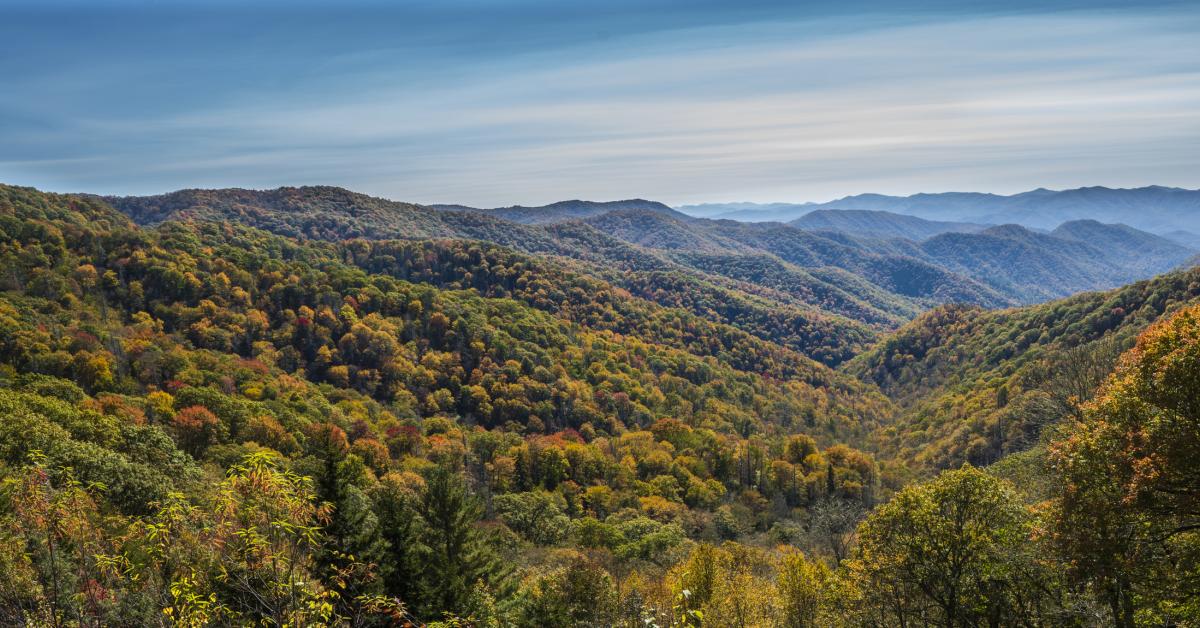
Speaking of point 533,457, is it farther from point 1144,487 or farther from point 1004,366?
point 1004,366

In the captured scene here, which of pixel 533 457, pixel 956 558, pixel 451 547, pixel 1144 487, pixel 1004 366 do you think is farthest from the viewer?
pixel 1004 366

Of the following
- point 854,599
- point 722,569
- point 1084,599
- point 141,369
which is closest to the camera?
point 1084,599

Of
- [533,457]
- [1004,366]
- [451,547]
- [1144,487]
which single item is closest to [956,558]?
[1144,487]

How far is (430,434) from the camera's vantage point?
306 feet

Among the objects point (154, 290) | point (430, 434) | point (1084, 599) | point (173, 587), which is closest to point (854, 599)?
point (1084, 599)

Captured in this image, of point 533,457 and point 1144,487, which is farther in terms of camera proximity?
point 533,457

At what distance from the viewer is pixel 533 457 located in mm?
81562

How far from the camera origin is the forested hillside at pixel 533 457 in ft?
41.2

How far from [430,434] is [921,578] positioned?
80265 millimetres

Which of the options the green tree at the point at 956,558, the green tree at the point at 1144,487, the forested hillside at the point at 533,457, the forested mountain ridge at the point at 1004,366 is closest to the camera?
the forested hillside at the point at 533,457

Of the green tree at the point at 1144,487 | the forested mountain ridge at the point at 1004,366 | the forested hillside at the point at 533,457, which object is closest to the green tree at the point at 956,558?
the forested hillside at the point at 533,457

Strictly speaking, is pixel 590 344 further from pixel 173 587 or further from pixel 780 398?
pixel 173 587

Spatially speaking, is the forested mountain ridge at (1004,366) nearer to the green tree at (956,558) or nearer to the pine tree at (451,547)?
the green tree at (956,558)

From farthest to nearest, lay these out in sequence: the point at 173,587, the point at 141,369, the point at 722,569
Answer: the point at 141,369, the point at 722,569, the point at 173,587
